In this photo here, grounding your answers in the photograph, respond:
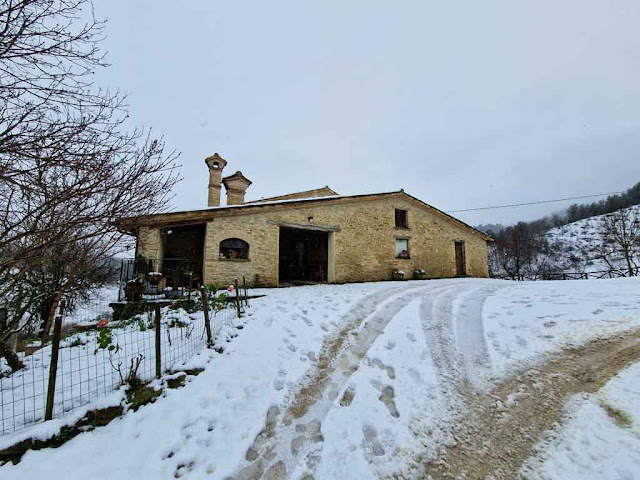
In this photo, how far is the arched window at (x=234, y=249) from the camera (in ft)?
32.8

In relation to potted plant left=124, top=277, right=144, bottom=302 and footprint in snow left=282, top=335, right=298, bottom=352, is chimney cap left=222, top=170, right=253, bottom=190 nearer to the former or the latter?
potted plant left=124, top=277, right=144, bottom=302

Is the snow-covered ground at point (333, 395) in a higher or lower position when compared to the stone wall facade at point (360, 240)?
lower

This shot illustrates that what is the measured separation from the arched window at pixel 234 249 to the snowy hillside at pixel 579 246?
34394 millimetres

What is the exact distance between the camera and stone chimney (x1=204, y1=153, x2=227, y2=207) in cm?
1461

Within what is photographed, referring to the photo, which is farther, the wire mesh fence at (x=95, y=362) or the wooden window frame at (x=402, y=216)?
the wooden window frame at (x=402, y=216)

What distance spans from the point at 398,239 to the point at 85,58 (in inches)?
516

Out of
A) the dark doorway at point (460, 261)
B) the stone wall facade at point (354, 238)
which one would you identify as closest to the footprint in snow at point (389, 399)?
the stone wall facade at point (354, 238)

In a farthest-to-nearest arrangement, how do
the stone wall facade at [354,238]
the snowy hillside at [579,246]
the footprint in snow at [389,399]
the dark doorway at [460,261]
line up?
the snowy hillside at [579,246], the dark doorway at [460,261], the stone wall facade at [354,238], the footprint in snow at [389,399]

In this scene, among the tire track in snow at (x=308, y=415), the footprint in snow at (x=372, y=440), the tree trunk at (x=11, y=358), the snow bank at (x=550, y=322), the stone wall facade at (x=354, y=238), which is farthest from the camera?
the stone wall facade at (x=354, y=238)

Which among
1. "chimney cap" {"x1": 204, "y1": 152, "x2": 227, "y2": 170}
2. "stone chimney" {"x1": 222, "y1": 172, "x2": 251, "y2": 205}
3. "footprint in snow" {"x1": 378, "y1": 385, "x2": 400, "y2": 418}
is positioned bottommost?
"footprint in snow" {"x1": 378, "y1": 385, "x2": 400, "y2": 418}

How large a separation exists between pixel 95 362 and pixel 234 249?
6.49 meters

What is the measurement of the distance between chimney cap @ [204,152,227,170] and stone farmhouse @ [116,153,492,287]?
0.17ft

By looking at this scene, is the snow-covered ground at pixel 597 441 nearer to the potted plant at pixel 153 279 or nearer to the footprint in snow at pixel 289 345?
the footprint in snow at pixel 289 345

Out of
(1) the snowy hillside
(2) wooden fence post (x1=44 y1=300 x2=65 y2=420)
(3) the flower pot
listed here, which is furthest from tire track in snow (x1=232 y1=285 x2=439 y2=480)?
(1) the snowy hillside
